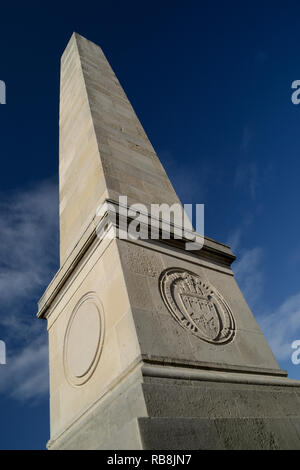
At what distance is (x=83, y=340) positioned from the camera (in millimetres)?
5168

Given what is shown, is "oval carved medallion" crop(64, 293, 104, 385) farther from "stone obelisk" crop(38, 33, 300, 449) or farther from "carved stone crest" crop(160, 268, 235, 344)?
"carved stone crest" crop(160, 268, 235, 344)

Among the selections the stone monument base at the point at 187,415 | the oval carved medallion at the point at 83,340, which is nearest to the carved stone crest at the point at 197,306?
the stone monument base at the point at 187,415

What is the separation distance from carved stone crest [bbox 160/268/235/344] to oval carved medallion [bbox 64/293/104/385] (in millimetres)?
1048

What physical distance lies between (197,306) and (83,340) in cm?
177

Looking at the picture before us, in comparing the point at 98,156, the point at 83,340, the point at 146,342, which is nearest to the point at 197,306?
the point at 146,342

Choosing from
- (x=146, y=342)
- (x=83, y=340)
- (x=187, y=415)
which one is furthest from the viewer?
(x=83, y=340)

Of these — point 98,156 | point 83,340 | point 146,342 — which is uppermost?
point 98,156

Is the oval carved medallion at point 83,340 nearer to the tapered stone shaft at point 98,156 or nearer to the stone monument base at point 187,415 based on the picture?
the stone monument base at point 187,415

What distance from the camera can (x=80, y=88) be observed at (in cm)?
1030

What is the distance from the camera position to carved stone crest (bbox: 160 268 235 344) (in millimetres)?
4875

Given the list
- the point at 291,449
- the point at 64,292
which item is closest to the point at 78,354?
the point at 64,292

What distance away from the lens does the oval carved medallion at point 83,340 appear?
188 inches
